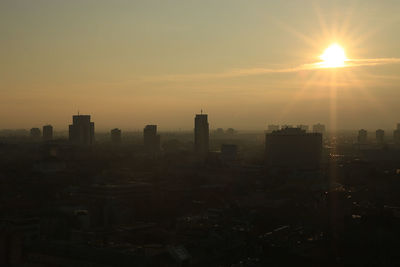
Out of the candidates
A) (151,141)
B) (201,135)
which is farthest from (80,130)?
(201,135)

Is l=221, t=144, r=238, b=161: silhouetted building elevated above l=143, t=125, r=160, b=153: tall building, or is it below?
below

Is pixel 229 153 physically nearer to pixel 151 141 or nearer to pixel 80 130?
pixel 151 141

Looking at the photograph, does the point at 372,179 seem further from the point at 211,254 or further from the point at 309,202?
the point at 211,254

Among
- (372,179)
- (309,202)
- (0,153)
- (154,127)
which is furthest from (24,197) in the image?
(154,127)

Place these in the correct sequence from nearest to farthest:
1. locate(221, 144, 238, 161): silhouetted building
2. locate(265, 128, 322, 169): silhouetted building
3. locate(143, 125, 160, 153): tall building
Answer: locate(265, 128, 322, 169): silhouetted building → locate(221, 144, 238, 161): silhouetted building → locate(143, 125, 160, 153): tall building

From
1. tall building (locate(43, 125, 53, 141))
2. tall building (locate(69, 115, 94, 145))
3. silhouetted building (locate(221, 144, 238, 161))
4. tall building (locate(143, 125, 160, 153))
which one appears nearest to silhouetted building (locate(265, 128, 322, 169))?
silhouetted building (locate(221, 144, 238, 161))

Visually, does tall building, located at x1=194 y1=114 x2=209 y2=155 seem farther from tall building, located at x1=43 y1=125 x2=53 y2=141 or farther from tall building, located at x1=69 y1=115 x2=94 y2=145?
tall building, located at x1=43 y1=125 x2=53 y2=141
